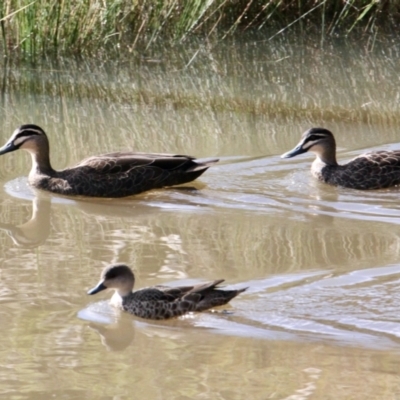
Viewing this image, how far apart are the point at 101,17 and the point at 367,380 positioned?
10752 millimetres

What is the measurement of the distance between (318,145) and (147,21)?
20.6 feet

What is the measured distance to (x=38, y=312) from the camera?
24.3ft

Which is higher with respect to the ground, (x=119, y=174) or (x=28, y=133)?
(x=28, y=133)

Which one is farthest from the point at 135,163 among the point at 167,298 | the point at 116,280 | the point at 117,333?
the point at 117,333

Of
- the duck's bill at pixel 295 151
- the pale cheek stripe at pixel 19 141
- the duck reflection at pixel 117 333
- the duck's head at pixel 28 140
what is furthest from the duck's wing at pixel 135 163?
the duck reflection at pixel 117 333

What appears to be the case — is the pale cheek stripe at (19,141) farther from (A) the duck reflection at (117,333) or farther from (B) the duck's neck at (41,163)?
(A) the duck reflection at (117,333)

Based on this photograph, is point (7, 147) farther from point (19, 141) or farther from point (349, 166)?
point (349, 166)

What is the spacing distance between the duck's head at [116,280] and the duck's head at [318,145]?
158 inches

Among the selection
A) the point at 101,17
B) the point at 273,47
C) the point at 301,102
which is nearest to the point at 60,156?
the point at 301,102

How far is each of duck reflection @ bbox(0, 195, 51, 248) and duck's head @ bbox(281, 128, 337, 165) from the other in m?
2.45

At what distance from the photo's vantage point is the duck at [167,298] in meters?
7.35

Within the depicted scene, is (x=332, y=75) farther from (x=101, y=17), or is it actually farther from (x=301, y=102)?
(x=101, y=17)

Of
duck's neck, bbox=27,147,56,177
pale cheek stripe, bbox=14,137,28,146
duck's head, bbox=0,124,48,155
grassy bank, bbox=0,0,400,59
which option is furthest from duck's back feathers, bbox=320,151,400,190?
grassy bank, bbox=0,0,400,59

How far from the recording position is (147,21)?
16969 mm
